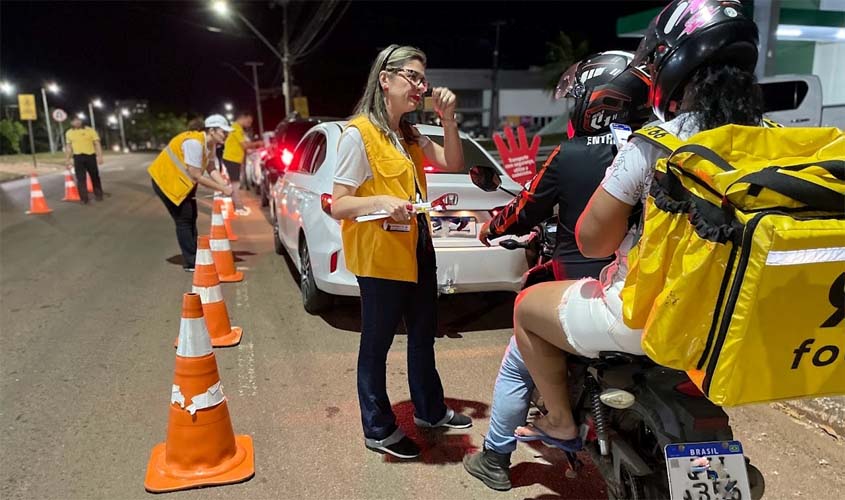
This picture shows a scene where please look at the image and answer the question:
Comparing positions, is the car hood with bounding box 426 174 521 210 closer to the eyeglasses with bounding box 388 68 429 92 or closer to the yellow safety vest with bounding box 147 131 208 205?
the eyeglasses with bounding box 388 68 429 92

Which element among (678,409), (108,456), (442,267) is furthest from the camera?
(442,267)

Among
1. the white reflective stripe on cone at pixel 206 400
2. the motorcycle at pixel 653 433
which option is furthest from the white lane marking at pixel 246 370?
the motorcycle at pixel 653 433

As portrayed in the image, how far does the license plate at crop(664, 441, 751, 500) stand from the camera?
1.95 m

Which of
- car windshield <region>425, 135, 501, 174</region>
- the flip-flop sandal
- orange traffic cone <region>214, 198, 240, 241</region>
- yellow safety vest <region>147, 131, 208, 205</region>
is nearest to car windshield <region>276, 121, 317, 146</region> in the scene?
orange traffic cone <region>214, 198, 240, 241</region>

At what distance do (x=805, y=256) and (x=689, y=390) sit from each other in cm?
76

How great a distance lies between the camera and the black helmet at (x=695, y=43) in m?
1.81

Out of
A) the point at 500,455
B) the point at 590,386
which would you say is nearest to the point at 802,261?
the point at 590,386

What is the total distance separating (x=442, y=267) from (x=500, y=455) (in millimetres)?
1960

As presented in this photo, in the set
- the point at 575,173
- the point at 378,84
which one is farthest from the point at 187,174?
the point at 575,173

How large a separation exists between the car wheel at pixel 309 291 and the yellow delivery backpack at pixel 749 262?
150 inches

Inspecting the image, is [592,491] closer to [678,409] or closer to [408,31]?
[678,409]

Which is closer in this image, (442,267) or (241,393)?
(241,393)

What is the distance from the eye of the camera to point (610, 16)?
145 feet

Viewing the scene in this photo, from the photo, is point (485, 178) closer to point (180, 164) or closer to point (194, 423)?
point (194, 423)
